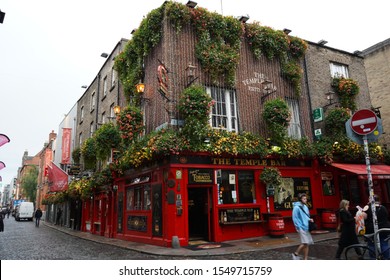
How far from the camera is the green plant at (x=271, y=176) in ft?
44.8

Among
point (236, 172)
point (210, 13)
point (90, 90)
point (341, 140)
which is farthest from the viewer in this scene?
point (90, 90)

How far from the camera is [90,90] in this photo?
86.1 ft

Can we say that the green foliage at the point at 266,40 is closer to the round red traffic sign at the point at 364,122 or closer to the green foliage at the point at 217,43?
the green foliage at the point at 217,43

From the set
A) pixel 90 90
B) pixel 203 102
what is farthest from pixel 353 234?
pixel 90 90

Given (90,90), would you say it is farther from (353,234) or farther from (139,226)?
(353,234)

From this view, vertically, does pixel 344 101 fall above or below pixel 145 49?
below

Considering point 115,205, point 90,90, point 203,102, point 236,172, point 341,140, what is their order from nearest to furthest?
1. point 203,102
2. point 236,172
3. point 341,140
4. point 115,205
5. point 90,90

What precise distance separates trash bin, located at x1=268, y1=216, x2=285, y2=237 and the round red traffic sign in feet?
26.0

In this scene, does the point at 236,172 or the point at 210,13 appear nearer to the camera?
the point at 236,172

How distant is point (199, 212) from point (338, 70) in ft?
41.9

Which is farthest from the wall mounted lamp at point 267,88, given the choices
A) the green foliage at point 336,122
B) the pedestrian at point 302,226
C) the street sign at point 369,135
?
the street sign at point 369,135

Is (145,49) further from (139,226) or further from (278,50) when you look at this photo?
(139,226)

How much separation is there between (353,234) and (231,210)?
6.19 m

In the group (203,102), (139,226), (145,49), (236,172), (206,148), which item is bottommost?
(139,226)
